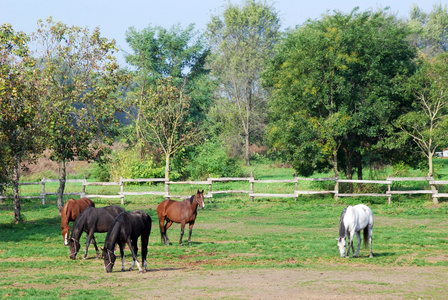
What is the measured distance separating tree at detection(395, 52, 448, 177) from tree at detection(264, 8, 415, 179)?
82 cm

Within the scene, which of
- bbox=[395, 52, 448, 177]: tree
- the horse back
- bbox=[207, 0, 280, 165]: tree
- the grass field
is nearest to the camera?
the grass field

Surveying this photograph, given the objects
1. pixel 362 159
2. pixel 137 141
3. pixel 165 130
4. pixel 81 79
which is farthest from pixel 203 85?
pixel 81 79

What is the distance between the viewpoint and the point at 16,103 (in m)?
21.7

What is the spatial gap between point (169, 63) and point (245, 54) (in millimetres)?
19321

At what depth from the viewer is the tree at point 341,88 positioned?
29328 millimetres

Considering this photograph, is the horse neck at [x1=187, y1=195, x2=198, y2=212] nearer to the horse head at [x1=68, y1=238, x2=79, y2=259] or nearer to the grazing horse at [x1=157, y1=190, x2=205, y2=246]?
the grazing horse at [x1=157, y1=190, x2=205, y2=246]

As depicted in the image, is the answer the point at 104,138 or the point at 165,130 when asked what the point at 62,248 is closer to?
the point at 104,138

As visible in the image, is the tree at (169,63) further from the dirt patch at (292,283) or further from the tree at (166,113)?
the dirt patch at (292,283)

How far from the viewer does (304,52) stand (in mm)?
30078

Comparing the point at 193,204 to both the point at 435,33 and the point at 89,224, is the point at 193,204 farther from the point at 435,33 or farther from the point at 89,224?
the point at 435,33

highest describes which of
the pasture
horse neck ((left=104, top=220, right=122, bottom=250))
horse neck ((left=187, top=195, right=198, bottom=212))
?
horse neck ((left=187, top=195, right=198, bottom=212))

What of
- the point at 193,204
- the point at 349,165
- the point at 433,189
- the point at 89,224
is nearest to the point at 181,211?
the point at 193,204

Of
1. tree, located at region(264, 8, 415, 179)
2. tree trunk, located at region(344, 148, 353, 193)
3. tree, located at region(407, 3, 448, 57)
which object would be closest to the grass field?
tree, located at region(264, 8, 415, 179)

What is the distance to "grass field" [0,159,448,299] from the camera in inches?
426
